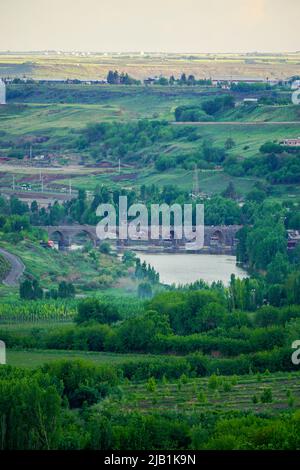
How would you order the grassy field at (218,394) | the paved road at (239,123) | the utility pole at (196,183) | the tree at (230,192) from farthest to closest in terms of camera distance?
1. the paved road at (239,123)
2. the utility pole at (196,183)
3. the tree at (230,192)
4. the grassy field at (218,394)

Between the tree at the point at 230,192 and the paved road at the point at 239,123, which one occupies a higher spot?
the paved road at the point at 239,123

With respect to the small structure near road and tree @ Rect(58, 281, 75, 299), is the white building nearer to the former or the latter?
the small structure near road

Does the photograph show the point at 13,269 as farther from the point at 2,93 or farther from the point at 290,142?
the point at 2,93

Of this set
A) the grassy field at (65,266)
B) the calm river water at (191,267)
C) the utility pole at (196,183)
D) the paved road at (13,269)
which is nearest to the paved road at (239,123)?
the utility pole at (196,183)

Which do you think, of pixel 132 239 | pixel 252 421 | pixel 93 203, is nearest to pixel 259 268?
pixel 132 239

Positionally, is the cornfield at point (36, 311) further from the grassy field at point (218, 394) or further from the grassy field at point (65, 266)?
the grassy field at point (218, 394)

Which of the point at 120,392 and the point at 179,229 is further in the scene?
the point at 179,229

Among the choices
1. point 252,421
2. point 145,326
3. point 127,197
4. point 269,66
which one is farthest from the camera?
point 269,66

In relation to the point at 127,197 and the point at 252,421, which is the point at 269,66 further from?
the point at 252,421
